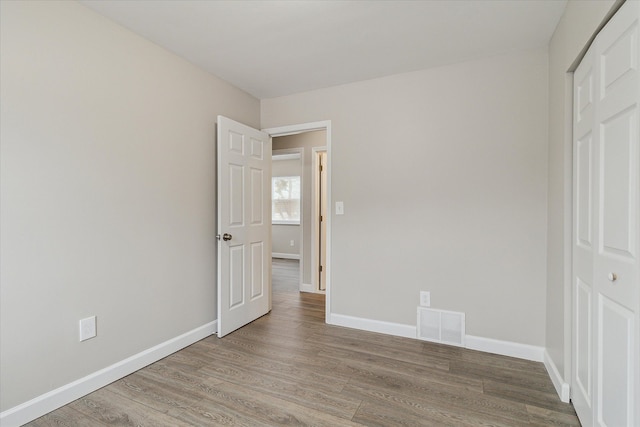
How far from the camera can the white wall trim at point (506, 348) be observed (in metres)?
2.35

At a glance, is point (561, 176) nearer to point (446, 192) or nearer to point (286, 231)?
point (446, 192)

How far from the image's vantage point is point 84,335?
6.26ft

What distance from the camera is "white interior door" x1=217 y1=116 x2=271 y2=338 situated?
9.12ft

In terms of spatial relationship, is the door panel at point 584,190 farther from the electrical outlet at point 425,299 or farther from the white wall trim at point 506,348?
the electrical outlet at point 425,299

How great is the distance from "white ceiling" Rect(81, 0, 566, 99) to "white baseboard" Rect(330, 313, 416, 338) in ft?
7.70

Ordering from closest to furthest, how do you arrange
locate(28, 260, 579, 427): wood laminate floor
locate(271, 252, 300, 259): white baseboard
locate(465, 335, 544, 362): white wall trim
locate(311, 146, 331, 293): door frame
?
locate(28, 260, 579, 427): wood laminate floor, locate(465, 335, 544, 362): white wall trim, locate(311, 146, 331, 293): door frame, locate(271, 252, 300, 259): white baseboard

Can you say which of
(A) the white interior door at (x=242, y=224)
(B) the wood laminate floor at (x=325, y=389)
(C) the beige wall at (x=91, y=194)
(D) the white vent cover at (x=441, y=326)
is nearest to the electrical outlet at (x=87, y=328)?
(C) the beige wall at (x=91, y=194)

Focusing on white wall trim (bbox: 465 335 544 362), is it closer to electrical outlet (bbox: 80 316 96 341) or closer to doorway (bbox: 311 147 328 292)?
doorway (bbox: 311 147 328 292)

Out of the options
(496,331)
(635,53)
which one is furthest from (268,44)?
(496,331)

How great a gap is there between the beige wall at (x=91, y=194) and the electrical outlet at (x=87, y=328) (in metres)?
0.03

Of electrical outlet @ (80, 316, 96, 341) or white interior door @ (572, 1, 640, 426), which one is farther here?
electrical outlet @ (80, 316, 96, 341)

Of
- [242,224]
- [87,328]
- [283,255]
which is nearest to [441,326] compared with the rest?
[242,224]

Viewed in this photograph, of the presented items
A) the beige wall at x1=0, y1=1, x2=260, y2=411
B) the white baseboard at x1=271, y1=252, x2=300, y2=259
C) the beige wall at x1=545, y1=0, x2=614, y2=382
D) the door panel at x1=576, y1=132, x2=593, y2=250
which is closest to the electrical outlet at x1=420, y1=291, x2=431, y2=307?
the beige wall at x1=545, y1=0, x2=614, y2=382

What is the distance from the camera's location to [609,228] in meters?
1.30
